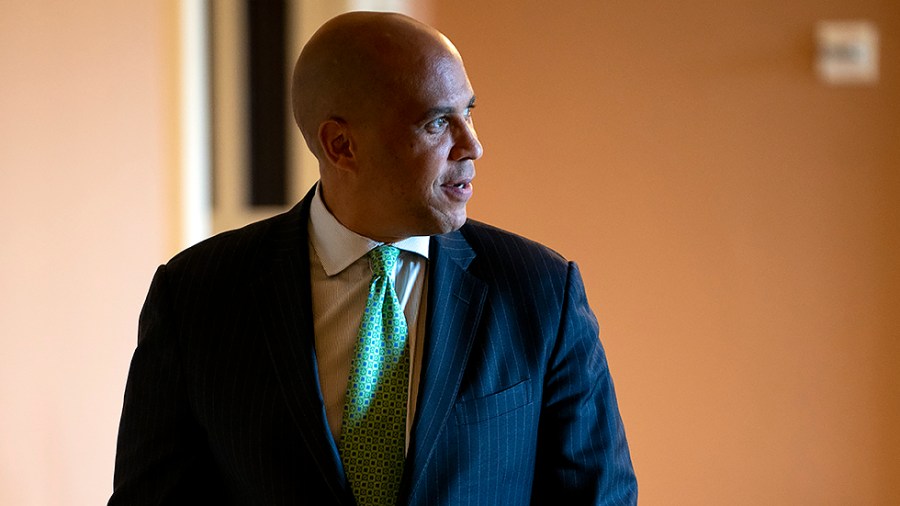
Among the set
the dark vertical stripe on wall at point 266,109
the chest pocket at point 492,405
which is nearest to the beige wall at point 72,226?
the dark vertical stripe on wall at point 266,109

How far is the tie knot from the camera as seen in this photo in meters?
1.46

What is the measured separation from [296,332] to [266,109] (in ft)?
7.74

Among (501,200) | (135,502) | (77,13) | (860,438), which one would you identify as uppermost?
(77,13)

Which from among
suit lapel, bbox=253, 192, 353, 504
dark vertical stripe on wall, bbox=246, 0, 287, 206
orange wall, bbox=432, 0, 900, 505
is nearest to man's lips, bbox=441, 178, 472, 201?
suit lapel, bbox=253, 192, 353, 504

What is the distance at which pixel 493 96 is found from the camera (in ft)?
10.3

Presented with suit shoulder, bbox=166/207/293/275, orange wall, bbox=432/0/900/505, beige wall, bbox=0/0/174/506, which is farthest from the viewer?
orange wall, bbox=432/0/900/505

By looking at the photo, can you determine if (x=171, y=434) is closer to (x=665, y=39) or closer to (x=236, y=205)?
(x=665, y=39)

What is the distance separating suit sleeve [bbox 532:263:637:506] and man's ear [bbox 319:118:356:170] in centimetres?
34

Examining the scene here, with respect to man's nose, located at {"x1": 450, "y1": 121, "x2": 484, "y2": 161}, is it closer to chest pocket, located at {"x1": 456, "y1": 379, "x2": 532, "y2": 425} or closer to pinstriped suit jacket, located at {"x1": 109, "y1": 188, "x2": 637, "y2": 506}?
pinstriped suit jacket, located at {"x1": 109, "y1": 188, "x2": 637, "y2": 506}

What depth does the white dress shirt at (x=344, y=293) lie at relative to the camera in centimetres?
144

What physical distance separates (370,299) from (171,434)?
31cm

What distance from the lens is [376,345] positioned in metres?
1.43

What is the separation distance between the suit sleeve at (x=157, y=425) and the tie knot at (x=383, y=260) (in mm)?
278

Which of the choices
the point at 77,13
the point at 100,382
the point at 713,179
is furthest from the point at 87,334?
the point at 713,179
